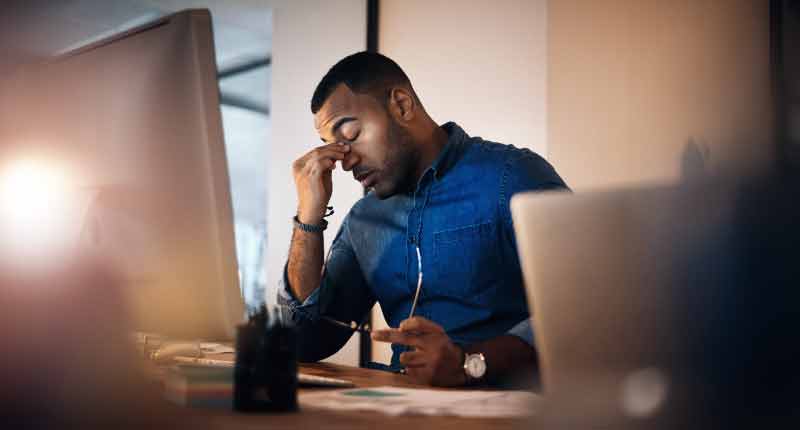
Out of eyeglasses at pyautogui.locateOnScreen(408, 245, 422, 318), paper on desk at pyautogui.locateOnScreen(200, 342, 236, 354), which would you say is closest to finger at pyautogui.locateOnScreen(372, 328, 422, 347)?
paper on desk at pyautogui.locateOnScreen(200, 342, 236, 354)

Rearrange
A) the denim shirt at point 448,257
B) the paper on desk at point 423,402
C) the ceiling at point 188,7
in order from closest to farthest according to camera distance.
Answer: the paper on desk at point 423,402
the denim shirt at point 448,257
the ceiling at point 188,7

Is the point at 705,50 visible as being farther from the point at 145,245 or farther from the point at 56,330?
the point at 56,330

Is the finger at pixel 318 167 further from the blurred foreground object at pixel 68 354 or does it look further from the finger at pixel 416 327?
the blurred foreground object at pixel 68 354

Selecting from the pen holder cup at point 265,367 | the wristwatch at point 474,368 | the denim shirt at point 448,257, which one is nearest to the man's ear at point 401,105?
the denim shirt at point 448,257

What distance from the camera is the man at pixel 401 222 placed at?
1646 millimetres

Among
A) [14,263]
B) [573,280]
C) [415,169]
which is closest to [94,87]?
[14,263]

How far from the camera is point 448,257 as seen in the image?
1682 mm

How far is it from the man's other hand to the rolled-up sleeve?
469 millimetres

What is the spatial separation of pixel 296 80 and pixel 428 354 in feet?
8.44

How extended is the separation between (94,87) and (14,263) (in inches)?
15.7

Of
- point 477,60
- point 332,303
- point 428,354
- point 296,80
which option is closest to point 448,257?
point 332,303

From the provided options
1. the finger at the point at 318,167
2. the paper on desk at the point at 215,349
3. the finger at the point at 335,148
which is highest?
the finger at the point at 335,148

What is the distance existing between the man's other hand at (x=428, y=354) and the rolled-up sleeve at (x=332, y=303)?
469 mm

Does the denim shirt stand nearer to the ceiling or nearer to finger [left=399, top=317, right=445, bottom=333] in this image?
finger [left=399, top=317, right=445, bottom=333]
